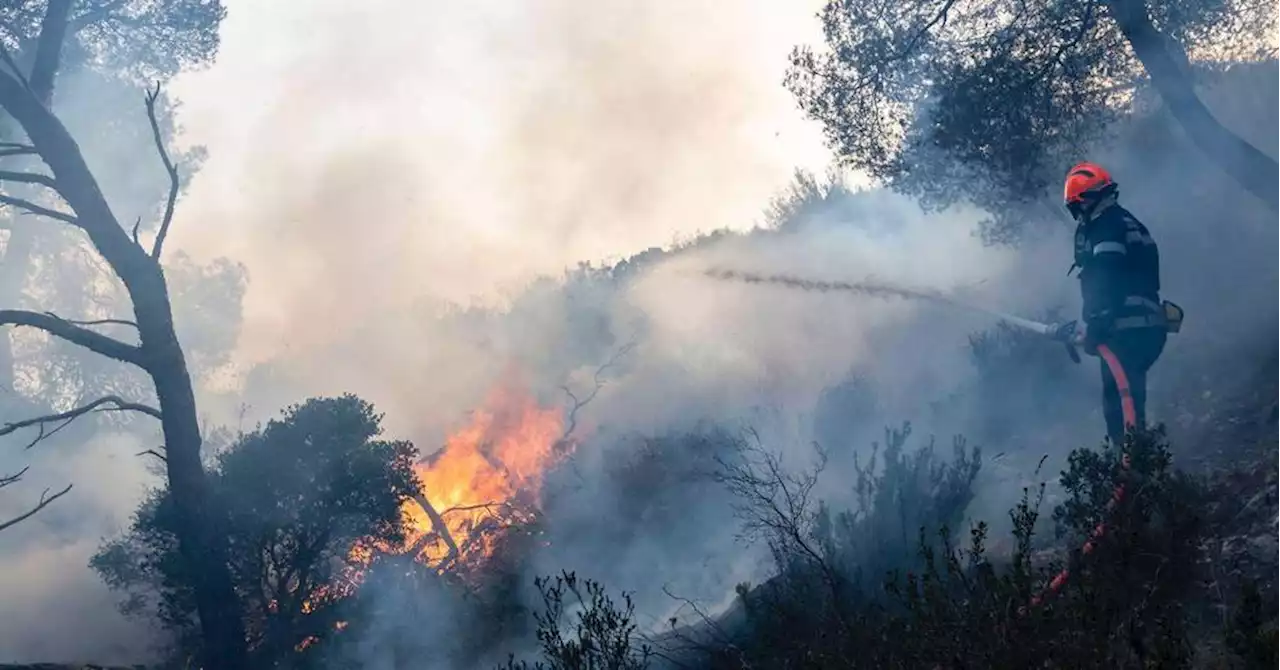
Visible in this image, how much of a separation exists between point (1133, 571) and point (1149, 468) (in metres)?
0.82

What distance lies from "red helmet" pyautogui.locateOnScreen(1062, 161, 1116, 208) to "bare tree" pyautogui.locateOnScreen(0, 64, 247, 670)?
7.30 metres

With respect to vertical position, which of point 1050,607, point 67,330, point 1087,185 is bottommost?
point 1050,607

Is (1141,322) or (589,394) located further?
(589,394)

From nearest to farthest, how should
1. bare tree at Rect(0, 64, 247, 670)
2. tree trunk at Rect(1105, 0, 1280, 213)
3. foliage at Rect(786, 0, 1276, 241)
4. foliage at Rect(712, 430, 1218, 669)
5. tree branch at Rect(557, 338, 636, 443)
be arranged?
foliage at Rect(712, 430, 1218, 669) → bare tree at Rect(0, 64, 247, 670) → tree trunk at Rect(1105, 0, 1280, 213) → foliage at Rect(786, 0, 1276, 241) → tree branch at Rect(557, 338, 636, 443)

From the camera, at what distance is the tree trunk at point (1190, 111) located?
980 cm

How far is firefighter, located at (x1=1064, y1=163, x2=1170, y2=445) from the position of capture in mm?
7363

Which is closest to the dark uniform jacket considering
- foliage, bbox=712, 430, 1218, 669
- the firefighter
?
the firefighter

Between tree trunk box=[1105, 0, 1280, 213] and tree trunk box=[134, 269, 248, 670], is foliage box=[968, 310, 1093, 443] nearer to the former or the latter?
tree trunk box=[1105, 0, 1280, 213]

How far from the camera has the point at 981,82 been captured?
10.8m

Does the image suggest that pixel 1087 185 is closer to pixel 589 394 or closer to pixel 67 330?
pixel 67 330

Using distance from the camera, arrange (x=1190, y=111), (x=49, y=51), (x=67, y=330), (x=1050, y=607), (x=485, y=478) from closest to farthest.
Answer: (x=1050, y=607) < (x=67, y=330) < (x=49, y=51) < (x=1190, y=111) < (x=485, y=478)

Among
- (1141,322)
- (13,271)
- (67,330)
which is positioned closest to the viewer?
(1141,322)

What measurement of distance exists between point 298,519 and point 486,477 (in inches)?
255

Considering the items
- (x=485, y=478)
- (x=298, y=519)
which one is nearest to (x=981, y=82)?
(x=298, y=519)
